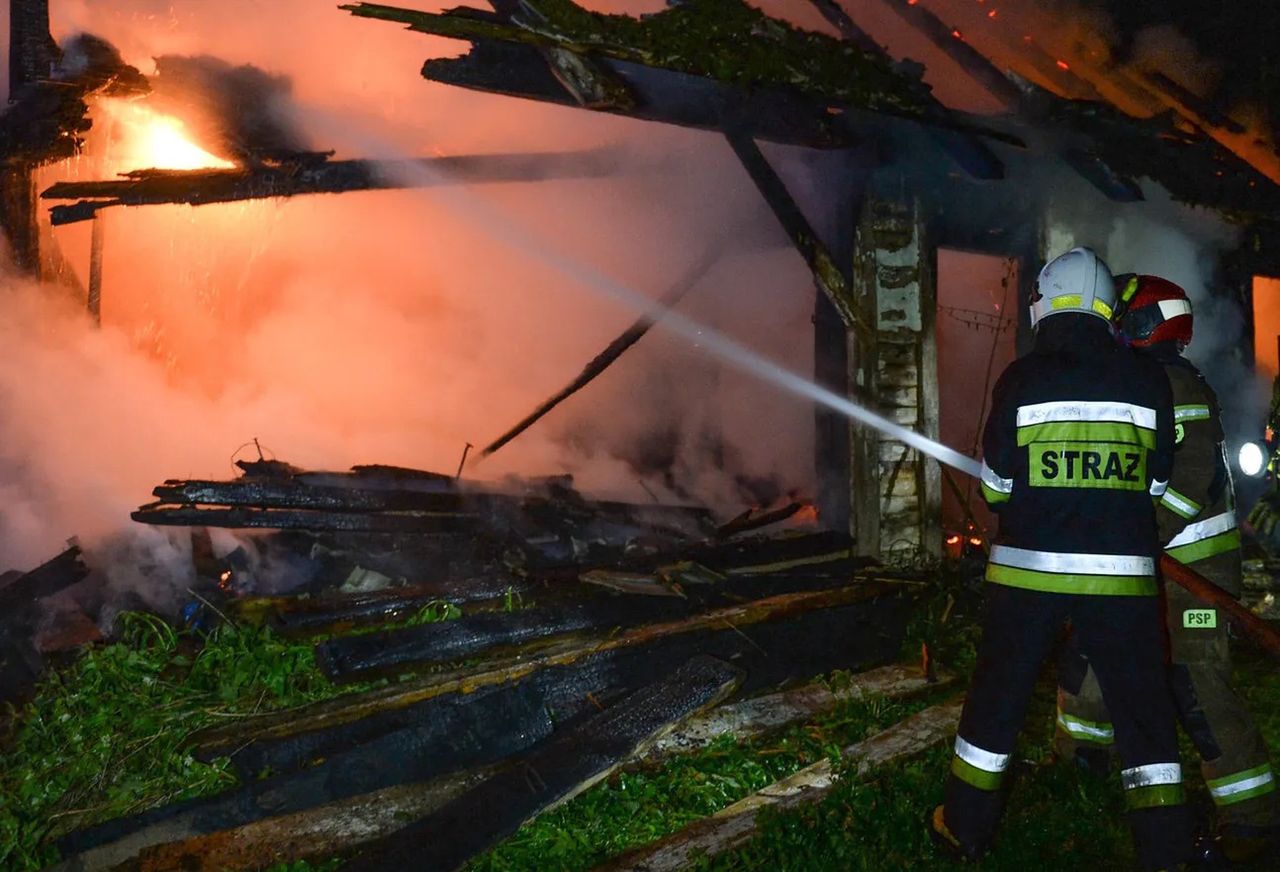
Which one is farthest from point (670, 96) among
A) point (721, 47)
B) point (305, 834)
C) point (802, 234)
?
point (305, 834)

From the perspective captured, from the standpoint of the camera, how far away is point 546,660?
197 inches

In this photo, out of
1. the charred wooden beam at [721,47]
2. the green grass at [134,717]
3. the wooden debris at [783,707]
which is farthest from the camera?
the charred wooden beam at [721,47]

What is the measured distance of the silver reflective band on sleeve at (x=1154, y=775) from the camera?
126 inches

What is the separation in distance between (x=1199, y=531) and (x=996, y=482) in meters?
1.10

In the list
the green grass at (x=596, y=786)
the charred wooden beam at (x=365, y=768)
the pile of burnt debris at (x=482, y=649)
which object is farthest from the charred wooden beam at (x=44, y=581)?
the charred wooden beam at (x=365, y=768)

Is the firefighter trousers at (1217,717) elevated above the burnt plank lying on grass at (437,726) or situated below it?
above

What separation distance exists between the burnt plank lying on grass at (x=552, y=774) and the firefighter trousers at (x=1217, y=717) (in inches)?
88.1

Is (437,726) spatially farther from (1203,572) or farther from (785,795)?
(1203,572)

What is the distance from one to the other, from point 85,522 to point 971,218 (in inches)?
356

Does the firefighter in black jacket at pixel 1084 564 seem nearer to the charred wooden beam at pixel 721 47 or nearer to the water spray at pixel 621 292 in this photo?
the charred wooden beam at pixel 721 47

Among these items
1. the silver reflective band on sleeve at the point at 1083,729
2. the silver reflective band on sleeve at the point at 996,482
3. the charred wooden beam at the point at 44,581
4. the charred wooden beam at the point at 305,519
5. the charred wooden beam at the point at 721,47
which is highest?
the charred wooden beam at the point at 721,47

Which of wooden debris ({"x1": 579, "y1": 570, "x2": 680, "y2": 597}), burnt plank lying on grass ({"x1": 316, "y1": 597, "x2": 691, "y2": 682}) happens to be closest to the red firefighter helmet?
burnt plank lying on grass ({"x1": 316, "y1": 597, "x2": 691, "y2": 682})

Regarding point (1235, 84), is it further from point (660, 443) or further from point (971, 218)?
point (660, 443)

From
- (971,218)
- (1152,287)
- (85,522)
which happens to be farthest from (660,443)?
(1152,287)
